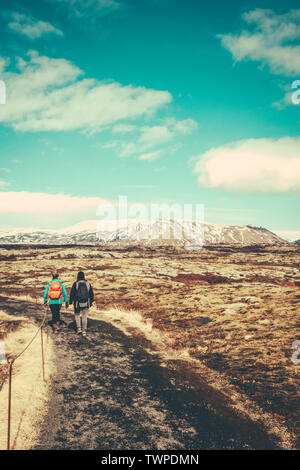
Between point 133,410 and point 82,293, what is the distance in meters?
6.70

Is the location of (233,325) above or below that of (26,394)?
below

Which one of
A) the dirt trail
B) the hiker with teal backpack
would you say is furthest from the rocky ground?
the hiker with teal backpack

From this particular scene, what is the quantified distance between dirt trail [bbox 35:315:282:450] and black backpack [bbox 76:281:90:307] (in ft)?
8.02

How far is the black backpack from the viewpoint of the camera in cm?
1288

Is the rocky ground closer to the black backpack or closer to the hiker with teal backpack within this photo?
the hiker with teal backpack

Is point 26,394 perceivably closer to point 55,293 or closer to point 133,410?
point 133,410

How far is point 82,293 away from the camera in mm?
12891

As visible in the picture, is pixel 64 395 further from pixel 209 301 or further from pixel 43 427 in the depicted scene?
pixel 209 301

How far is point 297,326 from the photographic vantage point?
13.7m

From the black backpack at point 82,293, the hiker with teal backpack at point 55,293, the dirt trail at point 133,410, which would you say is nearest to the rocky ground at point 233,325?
the dirt trail at point 133,410

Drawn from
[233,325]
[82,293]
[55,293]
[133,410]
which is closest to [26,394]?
[133,410]

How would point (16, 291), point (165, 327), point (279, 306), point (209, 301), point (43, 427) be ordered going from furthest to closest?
point (16, 291), point (209, 301), point (279, 306), point (165, 327), point (43, 427)
